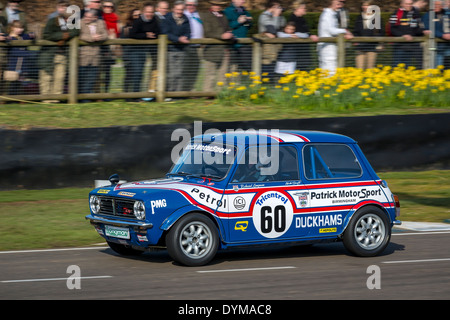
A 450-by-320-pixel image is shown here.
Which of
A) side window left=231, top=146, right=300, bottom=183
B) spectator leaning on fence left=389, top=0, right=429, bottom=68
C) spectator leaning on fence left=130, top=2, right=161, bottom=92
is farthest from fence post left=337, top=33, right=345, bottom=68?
side window left=231, top=146, right=300, bottom=183

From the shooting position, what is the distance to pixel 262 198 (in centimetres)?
913

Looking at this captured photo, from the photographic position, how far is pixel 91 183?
46.6 ft

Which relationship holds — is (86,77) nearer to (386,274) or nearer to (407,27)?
(407,27)

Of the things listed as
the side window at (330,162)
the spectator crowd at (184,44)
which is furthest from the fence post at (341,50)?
the side window at (330,162)

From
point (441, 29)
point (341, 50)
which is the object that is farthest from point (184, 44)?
point (441, 29)

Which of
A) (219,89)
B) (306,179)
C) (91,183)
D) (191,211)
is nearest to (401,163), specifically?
(219,89)

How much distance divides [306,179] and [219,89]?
29.5 ft

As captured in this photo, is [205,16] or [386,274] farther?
[205,16]

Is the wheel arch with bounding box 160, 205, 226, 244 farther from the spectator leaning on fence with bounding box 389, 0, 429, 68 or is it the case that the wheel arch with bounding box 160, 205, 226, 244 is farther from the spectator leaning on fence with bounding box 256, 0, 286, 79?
the spectator leaning on fence with bounding box 389, 0, 429, 68

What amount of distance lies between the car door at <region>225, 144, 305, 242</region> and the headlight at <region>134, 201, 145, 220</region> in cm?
96

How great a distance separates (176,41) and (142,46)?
74 cm

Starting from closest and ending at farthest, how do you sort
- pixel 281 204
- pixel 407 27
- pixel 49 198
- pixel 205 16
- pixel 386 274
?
pixel 386 274
pixel 281 204
pixel 49 198
pixel 205 16
pixel 407 27

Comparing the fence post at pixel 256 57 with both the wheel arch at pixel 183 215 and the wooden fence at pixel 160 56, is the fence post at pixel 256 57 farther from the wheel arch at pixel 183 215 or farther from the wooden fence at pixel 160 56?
the wheel arch at pixel 183 215

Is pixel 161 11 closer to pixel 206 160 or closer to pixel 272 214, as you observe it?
pixel 206 160
